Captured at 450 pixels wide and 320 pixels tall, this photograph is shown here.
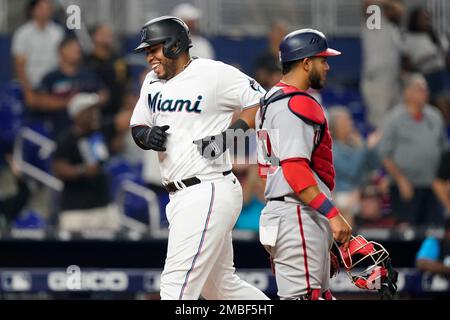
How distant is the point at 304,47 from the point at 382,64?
4964 mm

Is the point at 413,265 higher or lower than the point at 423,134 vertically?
lower

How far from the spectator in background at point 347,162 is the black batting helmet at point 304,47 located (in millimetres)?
3780

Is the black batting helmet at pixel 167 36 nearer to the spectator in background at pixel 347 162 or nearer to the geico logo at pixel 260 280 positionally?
the geico logo at pixel 260 280

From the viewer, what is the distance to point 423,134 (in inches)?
387

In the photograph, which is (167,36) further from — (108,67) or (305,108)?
(108,67)

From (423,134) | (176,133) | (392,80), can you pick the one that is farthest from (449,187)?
(176,133)

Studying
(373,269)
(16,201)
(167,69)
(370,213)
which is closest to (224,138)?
(167,69)

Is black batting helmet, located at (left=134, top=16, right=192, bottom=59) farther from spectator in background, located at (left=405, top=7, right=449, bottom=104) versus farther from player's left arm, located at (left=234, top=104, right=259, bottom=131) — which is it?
spectator in background, located at (left=405, top=7, right=449, bottom=104)

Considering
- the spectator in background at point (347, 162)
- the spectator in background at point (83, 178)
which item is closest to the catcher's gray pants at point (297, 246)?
the spectator in background at point (347, 162)

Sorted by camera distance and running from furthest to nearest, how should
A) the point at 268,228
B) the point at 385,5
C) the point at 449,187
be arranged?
the point at 385,5, the point at 449,187, the point at 268,228

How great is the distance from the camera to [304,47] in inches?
223

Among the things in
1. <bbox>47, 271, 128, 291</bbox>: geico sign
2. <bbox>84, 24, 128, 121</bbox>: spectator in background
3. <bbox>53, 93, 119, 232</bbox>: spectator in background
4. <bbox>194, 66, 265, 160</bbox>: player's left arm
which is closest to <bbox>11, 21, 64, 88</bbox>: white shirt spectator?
<bbox>84, 24, 128, 121</bbox>: spectator in background
